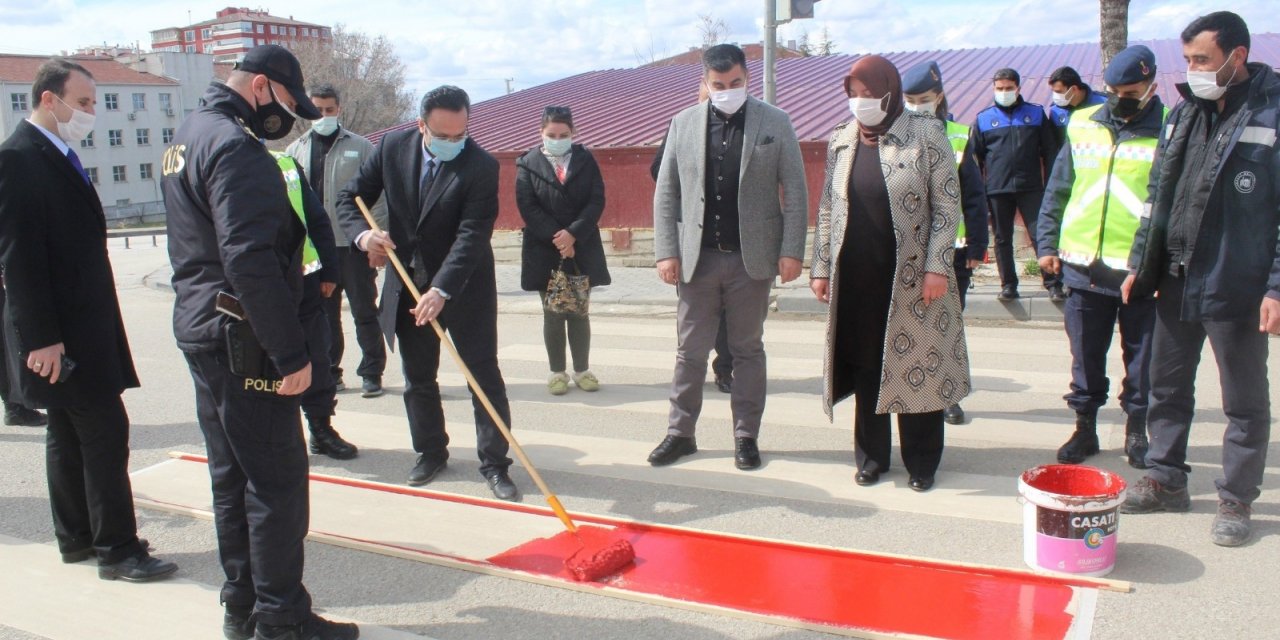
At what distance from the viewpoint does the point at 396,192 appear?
16.4 feet

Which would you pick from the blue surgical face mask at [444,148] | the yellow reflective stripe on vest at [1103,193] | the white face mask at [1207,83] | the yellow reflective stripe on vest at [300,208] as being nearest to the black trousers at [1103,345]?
the yellow reflective stripe on vest at [1103,193]

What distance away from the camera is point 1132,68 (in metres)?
4.67

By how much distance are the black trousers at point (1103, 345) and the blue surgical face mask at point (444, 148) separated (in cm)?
311

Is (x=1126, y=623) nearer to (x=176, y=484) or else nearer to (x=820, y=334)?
(x=176, y=484)

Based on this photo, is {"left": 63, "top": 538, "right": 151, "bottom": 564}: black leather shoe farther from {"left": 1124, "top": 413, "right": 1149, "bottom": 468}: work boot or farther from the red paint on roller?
{"left": 1124, "top": 413, "right": 1149, "bottom": 468}: work boot

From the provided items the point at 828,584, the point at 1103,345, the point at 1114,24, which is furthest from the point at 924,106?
the point at 1114,24

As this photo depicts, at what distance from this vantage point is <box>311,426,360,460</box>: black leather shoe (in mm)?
5691

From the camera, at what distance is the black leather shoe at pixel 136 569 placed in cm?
405

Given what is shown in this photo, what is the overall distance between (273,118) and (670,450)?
2746 mm

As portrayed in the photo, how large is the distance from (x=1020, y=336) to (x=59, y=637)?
716 centimetres

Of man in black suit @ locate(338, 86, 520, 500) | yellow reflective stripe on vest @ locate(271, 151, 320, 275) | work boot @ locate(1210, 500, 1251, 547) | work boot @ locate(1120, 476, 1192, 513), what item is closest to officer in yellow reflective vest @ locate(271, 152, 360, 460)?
yellow reflective stripe on vest @ locate(271, 151, 320, 275)

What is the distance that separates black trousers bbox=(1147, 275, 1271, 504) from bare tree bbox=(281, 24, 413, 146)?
47.0 m

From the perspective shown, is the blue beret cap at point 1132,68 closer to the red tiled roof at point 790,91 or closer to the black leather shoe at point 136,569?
the black leather shoe at point 136,569

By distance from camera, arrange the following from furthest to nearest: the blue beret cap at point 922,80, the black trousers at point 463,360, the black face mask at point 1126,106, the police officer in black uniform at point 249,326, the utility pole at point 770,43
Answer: the utility pole at point 770,43
the blue beret cap at point 922,80
the black trousers at point 463,360
the black face mask at point 1126,106
the police officer in black uniform at point 249,326
